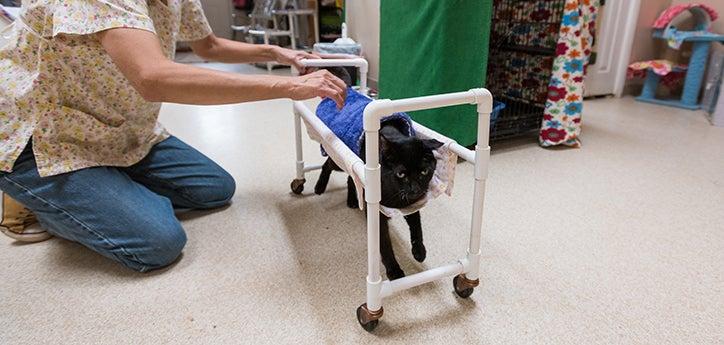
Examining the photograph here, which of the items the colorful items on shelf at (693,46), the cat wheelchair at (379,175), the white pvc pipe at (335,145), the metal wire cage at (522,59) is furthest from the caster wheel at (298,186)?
the colorful items on shelf at (693,46)

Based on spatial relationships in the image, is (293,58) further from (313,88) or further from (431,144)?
(431,144)

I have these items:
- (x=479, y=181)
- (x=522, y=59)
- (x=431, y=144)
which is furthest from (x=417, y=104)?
(x=522, y=59)

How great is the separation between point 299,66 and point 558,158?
114 cm

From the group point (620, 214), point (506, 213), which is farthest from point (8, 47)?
point (620, 214)

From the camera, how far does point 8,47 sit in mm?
917

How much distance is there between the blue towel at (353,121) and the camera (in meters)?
0.85

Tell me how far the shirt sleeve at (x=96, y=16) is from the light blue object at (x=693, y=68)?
2.76 m

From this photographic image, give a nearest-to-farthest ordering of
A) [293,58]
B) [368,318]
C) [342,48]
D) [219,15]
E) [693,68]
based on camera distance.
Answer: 1. [368,318]
2. [293,58]
3. [693,68]
4. [342,48]
5. [219,15]

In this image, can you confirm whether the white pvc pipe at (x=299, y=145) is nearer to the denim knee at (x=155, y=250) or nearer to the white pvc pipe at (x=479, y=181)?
the denim knee at (x=155, y=250)

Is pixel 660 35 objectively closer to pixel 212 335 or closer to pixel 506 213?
pixel 506 213

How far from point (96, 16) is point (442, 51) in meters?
1.03

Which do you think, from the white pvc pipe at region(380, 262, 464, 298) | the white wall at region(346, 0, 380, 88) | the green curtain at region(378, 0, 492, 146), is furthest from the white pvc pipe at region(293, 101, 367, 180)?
the white wall at region(346, 0, 380, 88)

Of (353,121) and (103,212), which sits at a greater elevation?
(353,121)

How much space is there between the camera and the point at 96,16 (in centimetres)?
79
